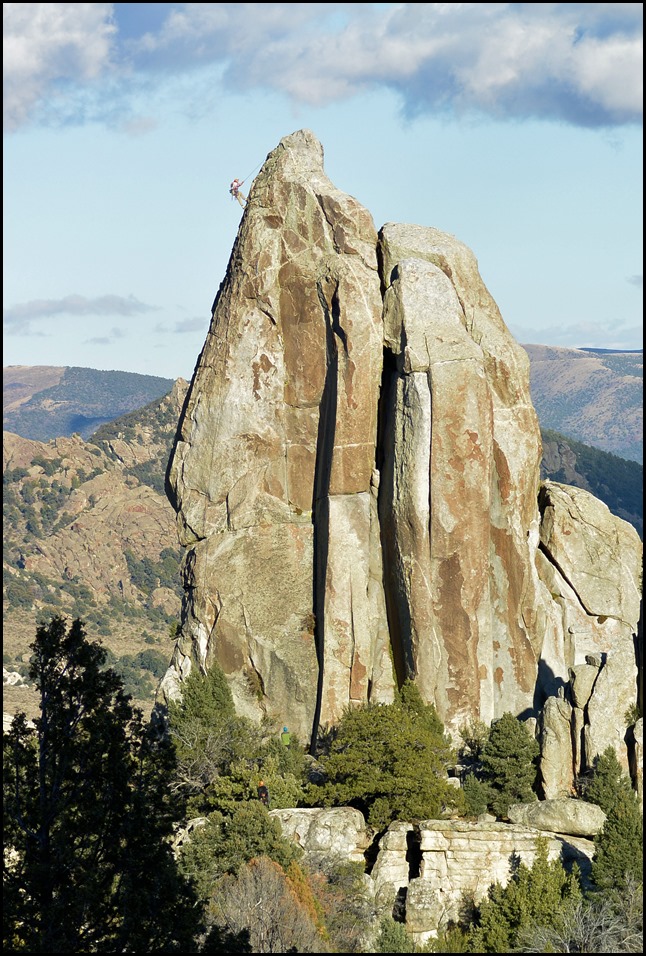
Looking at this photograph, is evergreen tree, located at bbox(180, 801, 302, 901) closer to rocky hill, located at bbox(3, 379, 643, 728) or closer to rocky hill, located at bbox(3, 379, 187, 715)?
rocky hill, located at bbox(3, 379, 187, 715)

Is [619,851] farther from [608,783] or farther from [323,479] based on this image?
[323,479]

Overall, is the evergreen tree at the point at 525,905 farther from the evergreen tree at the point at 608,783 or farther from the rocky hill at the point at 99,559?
the rocky hill at the point at 99,559

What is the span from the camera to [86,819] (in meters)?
38.4

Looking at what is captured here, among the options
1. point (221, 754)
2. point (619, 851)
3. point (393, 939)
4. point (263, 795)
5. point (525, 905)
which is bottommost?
point (393, 939)

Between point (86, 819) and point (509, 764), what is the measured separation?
18676 millimetres

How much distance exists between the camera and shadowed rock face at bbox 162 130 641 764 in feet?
194

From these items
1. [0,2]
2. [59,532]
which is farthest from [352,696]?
[59,532]

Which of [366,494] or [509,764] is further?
[366,494]

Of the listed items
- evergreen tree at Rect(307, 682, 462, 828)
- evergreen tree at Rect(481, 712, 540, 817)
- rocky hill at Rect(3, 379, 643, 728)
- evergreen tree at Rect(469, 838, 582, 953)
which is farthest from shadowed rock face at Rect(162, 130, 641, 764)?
rocky hill at Rect(3, 379, 643, 728)

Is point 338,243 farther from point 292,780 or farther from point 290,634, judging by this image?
point 292,780

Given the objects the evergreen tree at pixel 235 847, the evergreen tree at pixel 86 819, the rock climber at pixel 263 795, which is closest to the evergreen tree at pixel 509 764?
the evergreen tree at pixel 235 847

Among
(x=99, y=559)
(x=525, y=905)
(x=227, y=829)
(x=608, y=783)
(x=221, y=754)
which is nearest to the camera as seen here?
(x=525, y=905)

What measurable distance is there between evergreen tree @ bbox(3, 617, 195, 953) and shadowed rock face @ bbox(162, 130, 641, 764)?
21.3 meters

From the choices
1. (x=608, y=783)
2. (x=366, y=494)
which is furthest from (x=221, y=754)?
(x=608, y=783)
